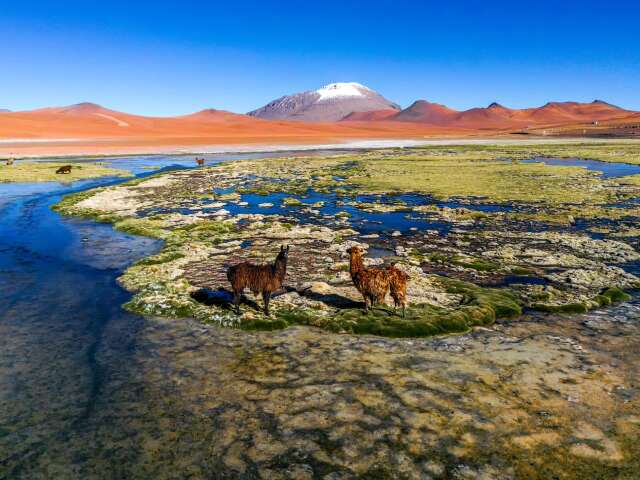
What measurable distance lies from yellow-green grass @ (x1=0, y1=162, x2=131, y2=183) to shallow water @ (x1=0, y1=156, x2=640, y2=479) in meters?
32.1

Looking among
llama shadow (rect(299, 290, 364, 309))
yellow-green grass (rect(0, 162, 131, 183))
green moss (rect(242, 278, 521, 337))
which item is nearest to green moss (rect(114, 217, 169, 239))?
llama shadow (rect(299, 290, 364, 309))

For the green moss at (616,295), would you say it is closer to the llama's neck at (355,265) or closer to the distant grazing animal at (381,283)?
the distant grazing animal at (381,283)

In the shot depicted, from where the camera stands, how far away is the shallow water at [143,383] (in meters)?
6.06

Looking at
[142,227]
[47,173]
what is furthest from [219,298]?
[47,173]

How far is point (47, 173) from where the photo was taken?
43.8 metres

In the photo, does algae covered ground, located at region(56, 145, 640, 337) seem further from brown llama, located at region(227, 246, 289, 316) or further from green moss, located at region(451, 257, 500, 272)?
brown llama, located at region(227, 246, 289, 316)

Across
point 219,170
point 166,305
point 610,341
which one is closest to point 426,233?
point 610,341

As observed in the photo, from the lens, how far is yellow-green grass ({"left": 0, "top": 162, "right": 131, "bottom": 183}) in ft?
130

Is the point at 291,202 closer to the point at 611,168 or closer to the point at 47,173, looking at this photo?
the point at 47,173

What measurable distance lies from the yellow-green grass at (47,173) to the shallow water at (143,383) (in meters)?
32.1

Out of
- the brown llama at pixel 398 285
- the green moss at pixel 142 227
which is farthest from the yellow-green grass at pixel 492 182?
the brown llama at pixel 398 285

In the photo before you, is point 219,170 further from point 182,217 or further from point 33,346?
point 33,346

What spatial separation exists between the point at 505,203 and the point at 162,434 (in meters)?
24.0

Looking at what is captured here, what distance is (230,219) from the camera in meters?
21.9
